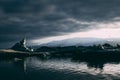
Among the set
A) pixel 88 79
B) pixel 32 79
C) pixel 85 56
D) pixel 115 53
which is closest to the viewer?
pixel 88 79

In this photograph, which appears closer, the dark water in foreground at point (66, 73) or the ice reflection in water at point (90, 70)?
the dark water in foreground at point (66, 73)

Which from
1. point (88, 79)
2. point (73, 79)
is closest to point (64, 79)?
point (73, 79)

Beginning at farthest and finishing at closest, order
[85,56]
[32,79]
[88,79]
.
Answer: [85,56] < [32,79] < [88,79]

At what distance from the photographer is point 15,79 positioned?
96.9 meters

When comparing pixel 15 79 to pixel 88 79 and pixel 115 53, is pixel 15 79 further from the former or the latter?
pixel 115 53

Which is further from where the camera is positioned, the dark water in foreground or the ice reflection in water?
the ice reflection in water

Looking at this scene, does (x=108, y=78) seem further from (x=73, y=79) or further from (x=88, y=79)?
(x=73, y=79)

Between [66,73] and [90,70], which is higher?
[90,70]

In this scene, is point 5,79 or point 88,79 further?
point 5,79

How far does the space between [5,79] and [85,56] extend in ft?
352

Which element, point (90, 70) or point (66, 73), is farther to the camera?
point (90, 70)

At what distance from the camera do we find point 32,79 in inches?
3716

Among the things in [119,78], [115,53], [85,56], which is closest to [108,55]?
[115,53]

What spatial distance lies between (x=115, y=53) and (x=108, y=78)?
321 feet
